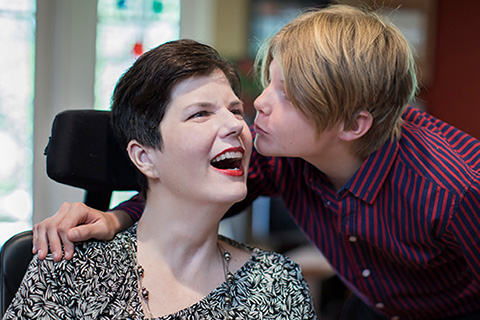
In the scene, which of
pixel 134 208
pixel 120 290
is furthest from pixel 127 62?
pixel 120 290

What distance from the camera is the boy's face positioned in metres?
1.53

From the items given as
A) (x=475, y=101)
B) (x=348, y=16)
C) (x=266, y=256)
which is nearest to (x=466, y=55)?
(x=475, y=101)

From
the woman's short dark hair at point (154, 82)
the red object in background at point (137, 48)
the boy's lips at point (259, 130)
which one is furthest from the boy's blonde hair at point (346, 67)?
the red object in background at point (137, 48)

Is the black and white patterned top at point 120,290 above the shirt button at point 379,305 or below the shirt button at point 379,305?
above

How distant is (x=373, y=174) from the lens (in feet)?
5.16

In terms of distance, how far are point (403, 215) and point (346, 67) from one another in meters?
0.45

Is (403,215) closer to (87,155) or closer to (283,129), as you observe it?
(283,129)

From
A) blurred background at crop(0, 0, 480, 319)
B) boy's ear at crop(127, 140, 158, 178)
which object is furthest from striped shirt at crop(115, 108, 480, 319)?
blurred background at crop(0, 0, 480, 319)

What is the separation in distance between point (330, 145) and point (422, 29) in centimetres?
330

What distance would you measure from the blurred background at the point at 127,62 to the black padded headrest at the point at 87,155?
1.65 m

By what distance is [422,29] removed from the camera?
448 cm

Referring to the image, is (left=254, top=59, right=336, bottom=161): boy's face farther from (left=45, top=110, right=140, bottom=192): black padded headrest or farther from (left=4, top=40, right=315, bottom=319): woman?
(left=45, top=110, right=140, bottom=192): black padded headrest

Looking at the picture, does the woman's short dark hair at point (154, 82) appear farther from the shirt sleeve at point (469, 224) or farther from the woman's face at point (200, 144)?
the shirt sleeve at point (469, 224)

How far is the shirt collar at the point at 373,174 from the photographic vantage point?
1.57 metres
